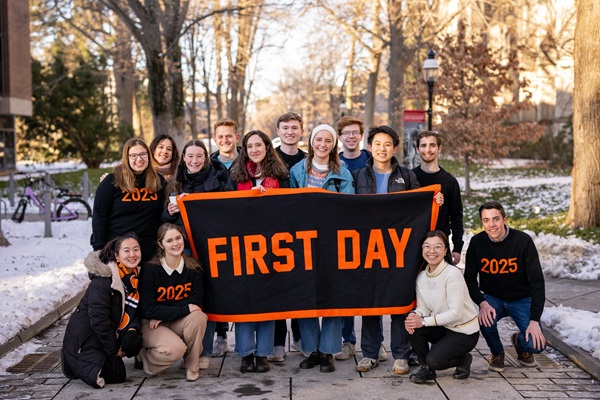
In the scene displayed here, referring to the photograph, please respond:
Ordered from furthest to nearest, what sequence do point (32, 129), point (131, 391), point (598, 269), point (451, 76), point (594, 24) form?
point (32, 129), point (451, 76), point (594, 24), point (598, 269), point (131, 391)

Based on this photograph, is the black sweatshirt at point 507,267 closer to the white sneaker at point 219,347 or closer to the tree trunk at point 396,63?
the white sneaker at point 219,347

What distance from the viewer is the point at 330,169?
6379mm

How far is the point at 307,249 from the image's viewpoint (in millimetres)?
6387

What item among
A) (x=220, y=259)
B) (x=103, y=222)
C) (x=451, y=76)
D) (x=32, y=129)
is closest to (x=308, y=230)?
(x=220, y=259)

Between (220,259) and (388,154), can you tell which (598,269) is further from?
(220,259)

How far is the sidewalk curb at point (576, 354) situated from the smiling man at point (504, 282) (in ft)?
1.25

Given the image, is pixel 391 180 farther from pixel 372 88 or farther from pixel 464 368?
pixel 372 88

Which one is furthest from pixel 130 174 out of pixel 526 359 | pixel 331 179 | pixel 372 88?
pixel 372 88

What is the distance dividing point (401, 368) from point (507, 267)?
1.24 meters

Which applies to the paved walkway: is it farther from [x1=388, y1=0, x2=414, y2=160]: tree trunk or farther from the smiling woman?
[x1=388, y1=0, x2=414, y2=160]: tree trunk

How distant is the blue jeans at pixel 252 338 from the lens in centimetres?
627

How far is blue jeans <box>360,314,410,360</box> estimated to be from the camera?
20.2 ft

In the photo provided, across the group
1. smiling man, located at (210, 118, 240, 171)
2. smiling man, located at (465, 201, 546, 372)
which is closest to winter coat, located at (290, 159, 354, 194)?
smiling man, located at (210, 118, 240, 171)

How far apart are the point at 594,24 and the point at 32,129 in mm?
33842
